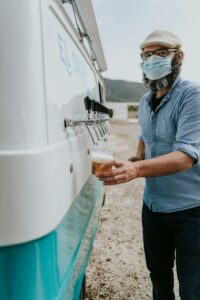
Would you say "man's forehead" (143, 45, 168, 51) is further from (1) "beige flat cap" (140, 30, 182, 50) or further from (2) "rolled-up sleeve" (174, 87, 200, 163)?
(2) "rolled-up sleeve" (174, 87, 200, 163)

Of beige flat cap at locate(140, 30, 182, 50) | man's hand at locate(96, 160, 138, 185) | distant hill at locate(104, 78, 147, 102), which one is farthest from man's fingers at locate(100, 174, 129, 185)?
distant hill at locate(104, 78, 147, 102)

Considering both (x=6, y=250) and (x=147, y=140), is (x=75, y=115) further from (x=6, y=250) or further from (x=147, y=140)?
(x=6, y=250)

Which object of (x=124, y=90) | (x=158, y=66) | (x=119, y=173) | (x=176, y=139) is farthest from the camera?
(x=124, y=90)

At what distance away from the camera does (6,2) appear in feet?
3.52

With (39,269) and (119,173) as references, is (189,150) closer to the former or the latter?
(119,173)

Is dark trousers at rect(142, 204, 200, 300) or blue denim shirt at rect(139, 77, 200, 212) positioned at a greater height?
blue denim shirt at rect(139, 77, 200, 212)

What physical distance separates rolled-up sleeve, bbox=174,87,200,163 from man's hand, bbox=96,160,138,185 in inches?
12.0

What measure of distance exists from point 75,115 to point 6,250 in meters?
0.93

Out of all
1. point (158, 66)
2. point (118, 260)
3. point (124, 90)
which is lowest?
point (124, 90)

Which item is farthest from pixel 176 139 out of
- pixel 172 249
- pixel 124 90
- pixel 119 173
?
pixel 124 90

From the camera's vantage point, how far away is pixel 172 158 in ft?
5.44

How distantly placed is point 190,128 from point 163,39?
649mm

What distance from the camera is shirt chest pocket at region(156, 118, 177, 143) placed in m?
1.92

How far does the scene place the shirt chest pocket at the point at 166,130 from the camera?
1.92 meters
